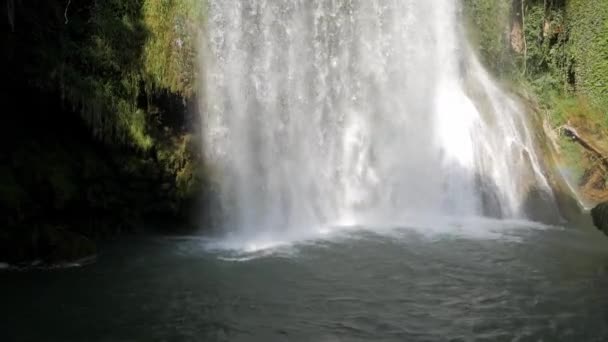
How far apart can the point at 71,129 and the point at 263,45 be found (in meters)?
4.47

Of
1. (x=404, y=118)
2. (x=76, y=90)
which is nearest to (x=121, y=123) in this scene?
(x=76, y=90)

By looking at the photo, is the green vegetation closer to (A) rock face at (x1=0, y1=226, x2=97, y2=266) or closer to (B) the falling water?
(B) the falling water

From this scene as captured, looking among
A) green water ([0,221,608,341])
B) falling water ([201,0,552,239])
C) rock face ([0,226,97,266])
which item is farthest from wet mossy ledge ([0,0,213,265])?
green water ([0,221,608,341])

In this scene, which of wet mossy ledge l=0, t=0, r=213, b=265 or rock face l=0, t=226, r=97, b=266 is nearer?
rock face l=0, t=226, r=97, b=266

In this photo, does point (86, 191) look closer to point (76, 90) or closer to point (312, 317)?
point (76, 90)

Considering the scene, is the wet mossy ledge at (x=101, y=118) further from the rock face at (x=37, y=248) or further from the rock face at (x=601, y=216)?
the rock face at (x=601, y=216)

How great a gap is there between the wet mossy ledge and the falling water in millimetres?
690

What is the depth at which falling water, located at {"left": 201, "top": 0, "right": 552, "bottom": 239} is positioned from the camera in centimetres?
1352

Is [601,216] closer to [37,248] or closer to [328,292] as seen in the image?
[328,292]

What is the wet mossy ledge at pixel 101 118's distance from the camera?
37.6 feet

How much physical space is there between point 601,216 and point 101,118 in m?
10.4

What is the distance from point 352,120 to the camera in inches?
583

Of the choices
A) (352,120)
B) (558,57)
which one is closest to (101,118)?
(352,120)

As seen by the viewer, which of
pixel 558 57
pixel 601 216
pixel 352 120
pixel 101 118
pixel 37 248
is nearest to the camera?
pixel 37 248
